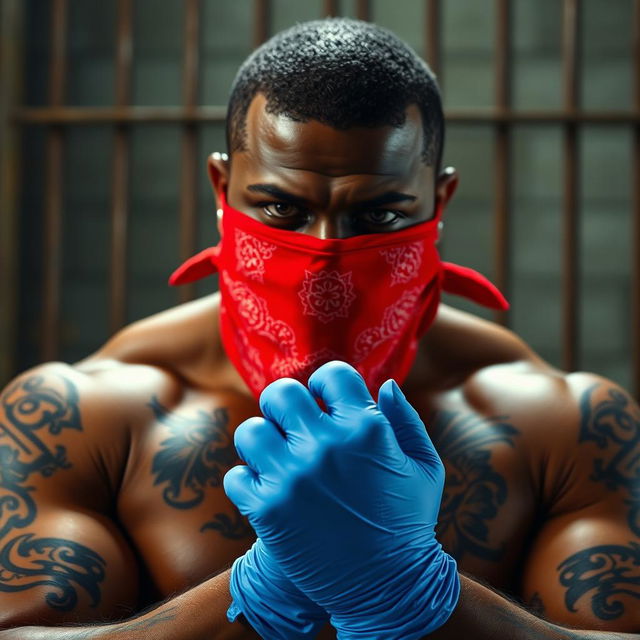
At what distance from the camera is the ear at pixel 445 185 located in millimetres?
1491

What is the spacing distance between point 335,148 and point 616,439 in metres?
0.69

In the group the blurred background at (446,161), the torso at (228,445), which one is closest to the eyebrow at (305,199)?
the torso at (228,445)

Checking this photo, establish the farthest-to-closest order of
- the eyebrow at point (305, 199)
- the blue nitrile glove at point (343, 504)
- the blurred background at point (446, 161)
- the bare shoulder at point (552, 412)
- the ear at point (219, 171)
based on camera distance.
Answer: the blurred background at point (446, 161) → the ear at point (219, 171) → the bare shoulder at point (552, 412) → the eyebrow at point (305, 199) → the blue nitrile glove at point (343, 504)

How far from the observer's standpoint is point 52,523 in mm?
1254

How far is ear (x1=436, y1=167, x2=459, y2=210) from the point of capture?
1.49 metres

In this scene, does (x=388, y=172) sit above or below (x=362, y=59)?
below

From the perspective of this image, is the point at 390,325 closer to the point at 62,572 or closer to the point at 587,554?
the point at 587,554

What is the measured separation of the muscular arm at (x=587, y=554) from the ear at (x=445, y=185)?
1.40ft

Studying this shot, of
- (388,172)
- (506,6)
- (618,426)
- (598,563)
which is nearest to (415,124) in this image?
(388,172)

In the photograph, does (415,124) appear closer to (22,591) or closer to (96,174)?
(22,591)

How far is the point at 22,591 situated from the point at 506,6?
7.38ft

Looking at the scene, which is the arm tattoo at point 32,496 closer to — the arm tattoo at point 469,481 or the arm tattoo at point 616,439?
the arm tattoo at point 469,481

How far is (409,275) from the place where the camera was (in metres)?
1.35

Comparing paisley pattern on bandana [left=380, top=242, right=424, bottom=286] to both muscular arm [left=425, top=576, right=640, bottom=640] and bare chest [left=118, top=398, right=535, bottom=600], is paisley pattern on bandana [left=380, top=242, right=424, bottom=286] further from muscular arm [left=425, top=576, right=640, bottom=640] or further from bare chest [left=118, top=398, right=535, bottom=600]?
muscular arm [left=425, top=576, right=640, bottom=640]
